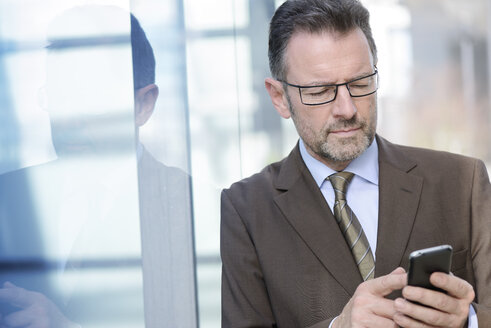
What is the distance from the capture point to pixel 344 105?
1821 millimetres

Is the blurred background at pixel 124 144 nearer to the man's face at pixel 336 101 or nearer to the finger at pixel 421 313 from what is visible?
the man's face at pixel 336 101

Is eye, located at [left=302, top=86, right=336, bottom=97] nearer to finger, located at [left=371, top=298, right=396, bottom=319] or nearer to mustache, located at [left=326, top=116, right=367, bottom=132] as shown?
mustache, located at [left=326, top=116, right=367, bottom=132]

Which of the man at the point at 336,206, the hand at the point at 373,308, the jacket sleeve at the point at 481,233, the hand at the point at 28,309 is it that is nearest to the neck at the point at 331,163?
the man at the point at 336,206

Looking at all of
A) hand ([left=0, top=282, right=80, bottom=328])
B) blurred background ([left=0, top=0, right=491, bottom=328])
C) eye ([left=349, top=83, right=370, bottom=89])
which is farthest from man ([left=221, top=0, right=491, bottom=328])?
hand ([left=0, top=282, right=80, bottom=328])

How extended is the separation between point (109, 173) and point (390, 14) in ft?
12.8

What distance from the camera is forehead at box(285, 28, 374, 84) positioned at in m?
1.86

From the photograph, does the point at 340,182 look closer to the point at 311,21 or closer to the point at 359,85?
the point at 359,85

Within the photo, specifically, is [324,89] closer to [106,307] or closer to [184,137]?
[184,137]

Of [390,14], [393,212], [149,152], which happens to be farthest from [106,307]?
[390,14]

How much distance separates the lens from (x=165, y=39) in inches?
85.7

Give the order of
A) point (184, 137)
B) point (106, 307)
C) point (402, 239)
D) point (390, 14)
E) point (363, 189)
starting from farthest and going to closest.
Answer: point (390, 14) < point (184, 137) < point (106, 307) < point (363, 189) < point (402, 239)

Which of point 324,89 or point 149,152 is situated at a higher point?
point 324,89

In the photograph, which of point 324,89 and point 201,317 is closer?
point 324,89

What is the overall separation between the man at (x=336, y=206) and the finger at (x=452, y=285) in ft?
0.87
